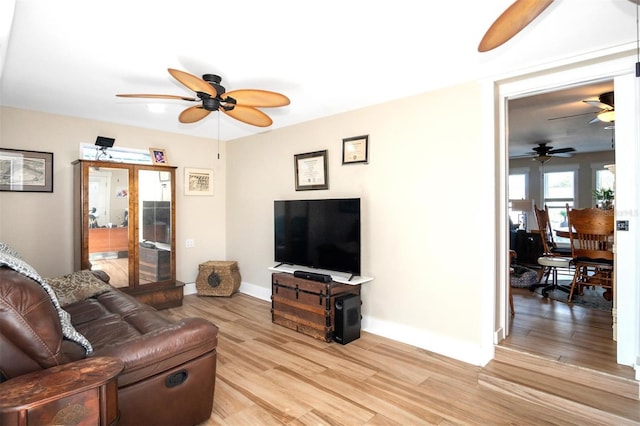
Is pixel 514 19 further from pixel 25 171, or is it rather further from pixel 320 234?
→ pixel 25 171

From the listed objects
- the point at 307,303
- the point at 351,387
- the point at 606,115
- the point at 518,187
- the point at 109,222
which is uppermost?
the point at 606,115

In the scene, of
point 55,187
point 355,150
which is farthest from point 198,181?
point 355,150

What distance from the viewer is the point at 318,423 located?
206 cm

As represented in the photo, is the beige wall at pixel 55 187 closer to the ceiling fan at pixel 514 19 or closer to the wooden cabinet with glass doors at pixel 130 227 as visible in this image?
the wooden cabinet with glass doors at pixel 130 227

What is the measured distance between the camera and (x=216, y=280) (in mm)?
4887

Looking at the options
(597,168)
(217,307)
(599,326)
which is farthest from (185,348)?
(597,168)

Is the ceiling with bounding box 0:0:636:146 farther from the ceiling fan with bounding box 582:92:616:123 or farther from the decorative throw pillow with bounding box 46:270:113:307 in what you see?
the decorative throw pillow with bounding box 46:270:113:307

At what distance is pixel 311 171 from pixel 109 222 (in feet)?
8.02

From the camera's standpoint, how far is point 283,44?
2.29 m

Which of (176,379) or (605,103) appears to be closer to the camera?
(176,379)

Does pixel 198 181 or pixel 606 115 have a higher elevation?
pixel 606 115

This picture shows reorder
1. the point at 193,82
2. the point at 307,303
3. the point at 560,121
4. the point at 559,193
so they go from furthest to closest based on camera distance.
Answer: the point at 559,193 < the point at 560,121 < the point at 307,303 < the point at 193,82

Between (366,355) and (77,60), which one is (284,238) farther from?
(77,60)

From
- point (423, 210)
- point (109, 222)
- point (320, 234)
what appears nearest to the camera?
point (423, 210)
